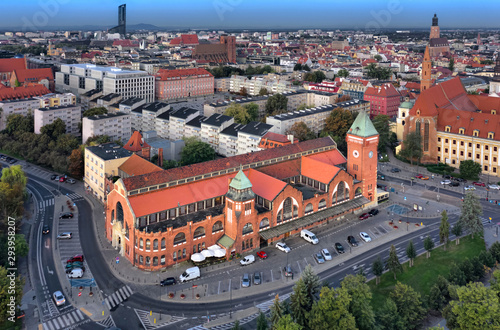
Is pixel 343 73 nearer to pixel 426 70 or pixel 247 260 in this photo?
pixel 426 70

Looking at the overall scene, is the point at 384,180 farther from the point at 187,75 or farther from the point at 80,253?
the point at 187,75

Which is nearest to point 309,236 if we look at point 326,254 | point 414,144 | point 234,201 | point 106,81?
point 326,254

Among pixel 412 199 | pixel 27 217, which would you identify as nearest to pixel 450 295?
pixel 412 199

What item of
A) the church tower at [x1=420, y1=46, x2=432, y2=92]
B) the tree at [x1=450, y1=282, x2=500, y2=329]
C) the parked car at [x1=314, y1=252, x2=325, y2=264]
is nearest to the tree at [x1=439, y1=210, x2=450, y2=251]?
the parked car at [x1=314, y1=252, x2=325, y2=264]

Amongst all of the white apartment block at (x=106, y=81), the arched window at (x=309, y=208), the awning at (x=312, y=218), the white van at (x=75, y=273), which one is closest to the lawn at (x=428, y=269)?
the awning at (x=312, y=218)

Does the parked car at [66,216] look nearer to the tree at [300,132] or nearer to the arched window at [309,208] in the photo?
the arched window at [309,208]

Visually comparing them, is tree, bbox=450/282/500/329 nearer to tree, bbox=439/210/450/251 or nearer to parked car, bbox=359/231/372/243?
tree, bbox=439/210/450/251
